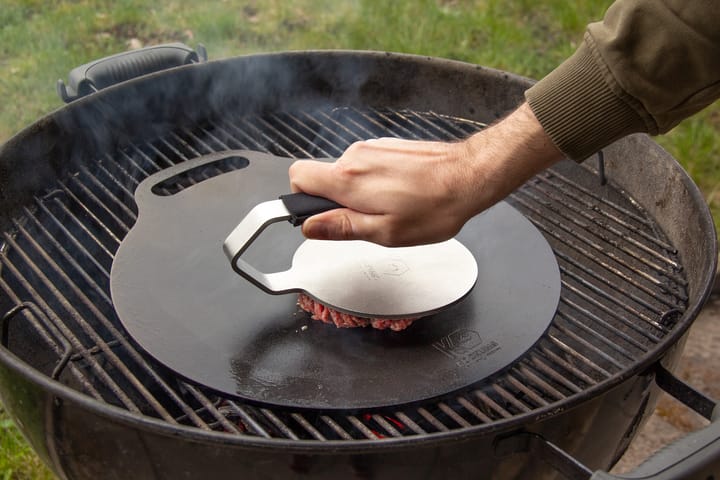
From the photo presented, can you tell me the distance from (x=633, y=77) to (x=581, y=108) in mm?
96

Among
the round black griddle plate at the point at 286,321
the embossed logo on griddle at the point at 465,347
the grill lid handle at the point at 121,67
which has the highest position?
the grill lid handle at the point at 121,67

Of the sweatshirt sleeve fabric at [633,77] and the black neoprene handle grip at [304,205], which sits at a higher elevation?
the sweatshirt sleeve fabric at [633,77]

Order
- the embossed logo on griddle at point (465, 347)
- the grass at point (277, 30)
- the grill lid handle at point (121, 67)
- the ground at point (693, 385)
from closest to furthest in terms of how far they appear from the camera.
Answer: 1. the embossed logo on griddle at point (465, 347)
2. the grill lid handle at point (121, 67)
3. the ground at point (693, 385)
4. the grass at point (277, 30)

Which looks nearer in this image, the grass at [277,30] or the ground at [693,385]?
the ground at [693,385]

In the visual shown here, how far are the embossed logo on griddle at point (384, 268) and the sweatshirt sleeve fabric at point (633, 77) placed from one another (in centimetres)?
37

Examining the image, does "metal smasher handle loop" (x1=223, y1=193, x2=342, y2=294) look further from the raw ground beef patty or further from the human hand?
the raw ground beef patty

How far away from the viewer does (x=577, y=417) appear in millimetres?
1294

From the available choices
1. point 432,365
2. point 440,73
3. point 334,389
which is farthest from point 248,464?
point 440,73

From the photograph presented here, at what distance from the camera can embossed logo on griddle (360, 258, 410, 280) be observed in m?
1.48

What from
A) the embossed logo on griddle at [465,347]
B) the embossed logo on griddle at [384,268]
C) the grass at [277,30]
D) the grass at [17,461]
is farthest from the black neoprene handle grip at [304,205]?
the grass at [277,30]

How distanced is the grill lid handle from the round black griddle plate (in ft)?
1.84

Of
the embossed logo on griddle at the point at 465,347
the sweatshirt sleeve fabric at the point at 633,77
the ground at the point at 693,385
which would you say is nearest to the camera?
the sweatshirt sleeve fabric at the point at 633,77

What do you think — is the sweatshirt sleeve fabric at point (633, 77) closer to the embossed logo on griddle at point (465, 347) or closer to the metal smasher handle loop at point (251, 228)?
the embossed logo on griddle at point (465, 347)

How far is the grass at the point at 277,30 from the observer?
3824 mm
